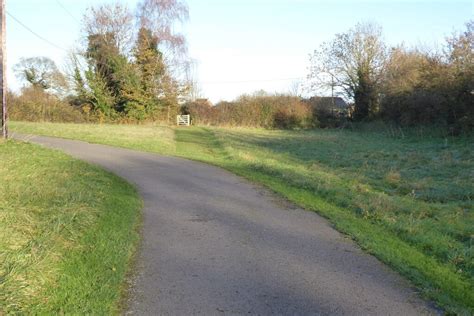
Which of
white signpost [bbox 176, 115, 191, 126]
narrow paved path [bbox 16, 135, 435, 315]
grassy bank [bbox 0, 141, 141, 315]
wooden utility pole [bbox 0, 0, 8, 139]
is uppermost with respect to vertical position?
wooden utility pole [bbox 0, 0, 8, 139]

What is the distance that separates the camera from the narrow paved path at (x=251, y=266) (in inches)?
176

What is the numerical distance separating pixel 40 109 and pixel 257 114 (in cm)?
2231

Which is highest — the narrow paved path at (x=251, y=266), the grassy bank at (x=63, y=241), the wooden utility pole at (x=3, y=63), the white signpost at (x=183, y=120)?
the wooden utility pole at (x=3, y=63)

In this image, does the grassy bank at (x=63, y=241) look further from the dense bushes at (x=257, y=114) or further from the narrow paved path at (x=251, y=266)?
the dense bushes at (x=257, y=114)

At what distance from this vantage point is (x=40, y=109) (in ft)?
146

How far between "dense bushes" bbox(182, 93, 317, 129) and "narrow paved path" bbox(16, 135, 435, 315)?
40596 mm

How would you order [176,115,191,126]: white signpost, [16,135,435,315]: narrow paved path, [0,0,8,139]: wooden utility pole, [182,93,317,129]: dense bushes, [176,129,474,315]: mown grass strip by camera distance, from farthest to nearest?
[182,93,317,129]: dense bushes → [176,115,191,126]: white signpost → [0,0,8,139]: wooden utility pole → [176,129,474,315]: mown grass strip → [16,135,435,315]: narrow paved path

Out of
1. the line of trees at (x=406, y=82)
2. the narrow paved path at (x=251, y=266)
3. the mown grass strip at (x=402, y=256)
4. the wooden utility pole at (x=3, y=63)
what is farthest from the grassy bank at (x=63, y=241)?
the line of trees at (x=406, y=82)

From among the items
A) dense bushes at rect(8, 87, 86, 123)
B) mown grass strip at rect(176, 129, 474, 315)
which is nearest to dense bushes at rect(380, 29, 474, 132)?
mown grass strip at rect(176, 129, 474, 315)

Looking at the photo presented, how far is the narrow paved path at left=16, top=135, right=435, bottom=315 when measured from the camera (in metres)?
4.46

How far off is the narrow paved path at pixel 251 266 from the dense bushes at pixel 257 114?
40596 mm

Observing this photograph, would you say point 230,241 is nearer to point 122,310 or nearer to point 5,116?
point 122,310

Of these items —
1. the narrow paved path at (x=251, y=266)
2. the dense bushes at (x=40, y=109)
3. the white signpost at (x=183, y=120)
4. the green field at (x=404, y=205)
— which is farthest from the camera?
the white signpost at (x=183, y=120)

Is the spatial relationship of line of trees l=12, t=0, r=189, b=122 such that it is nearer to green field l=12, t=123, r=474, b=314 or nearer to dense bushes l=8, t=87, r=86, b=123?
dense bushes l=8, t=87, r=86, b=123
